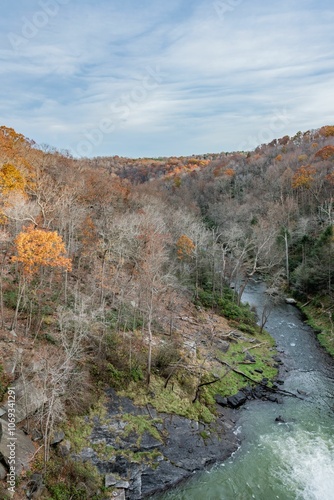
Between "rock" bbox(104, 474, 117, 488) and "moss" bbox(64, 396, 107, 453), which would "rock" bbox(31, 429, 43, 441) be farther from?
"rock" bbox(104, 474, 117, 488)

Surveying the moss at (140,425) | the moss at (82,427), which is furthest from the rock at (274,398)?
the moss at (82,427)

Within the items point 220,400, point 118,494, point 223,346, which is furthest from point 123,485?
point 223,346

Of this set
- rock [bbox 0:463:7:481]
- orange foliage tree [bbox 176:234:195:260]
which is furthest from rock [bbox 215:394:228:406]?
orange foliage tree [bbox 176:234:195:260]

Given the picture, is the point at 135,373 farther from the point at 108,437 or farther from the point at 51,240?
the point at 51,240

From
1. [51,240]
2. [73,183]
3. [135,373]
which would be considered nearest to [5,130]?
[73,183]

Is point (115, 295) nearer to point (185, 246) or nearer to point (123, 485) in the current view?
point (185, 246)
